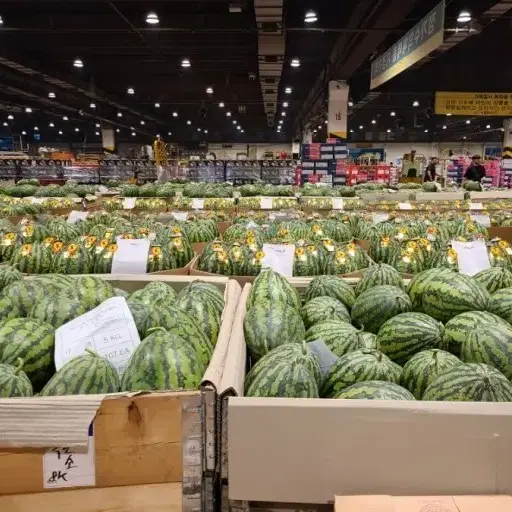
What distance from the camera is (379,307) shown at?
1.96 metres

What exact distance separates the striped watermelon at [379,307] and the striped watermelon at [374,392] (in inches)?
22.7

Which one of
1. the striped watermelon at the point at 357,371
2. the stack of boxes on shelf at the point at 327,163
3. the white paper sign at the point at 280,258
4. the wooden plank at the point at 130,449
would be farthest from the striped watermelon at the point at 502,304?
the stack of boxes on shelf at the point at 327,163

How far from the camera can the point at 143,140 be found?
150 feet

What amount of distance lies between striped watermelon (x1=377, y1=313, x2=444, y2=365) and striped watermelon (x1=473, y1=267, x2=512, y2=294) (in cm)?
58

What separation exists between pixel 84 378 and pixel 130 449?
235mm

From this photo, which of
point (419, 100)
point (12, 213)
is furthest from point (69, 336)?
point (419, 100)

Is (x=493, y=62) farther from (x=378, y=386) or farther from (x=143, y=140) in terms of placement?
(x=143, y=140)

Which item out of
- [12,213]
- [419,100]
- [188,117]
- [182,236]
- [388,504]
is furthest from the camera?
[188,117]

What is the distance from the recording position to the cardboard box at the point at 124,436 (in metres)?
1.15

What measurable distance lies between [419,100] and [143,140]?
2653 cm


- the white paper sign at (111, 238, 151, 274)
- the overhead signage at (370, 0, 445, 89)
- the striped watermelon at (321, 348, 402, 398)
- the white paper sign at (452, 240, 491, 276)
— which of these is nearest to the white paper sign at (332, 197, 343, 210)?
the overhead signage at (370, 0, 445, 89)

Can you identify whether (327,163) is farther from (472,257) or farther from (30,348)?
(30,348)

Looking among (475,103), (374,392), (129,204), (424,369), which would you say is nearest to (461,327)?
(424,369)

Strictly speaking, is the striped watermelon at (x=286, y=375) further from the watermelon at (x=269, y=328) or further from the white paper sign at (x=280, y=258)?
the white paper sign at (x=280, y=258)
